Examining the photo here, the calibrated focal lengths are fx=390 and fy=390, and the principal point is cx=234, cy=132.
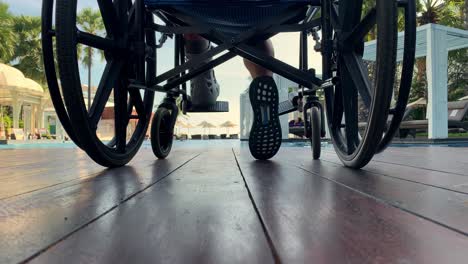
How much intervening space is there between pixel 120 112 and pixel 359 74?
0.86 meters

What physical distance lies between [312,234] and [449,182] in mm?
648

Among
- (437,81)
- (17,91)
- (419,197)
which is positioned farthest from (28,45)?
(419,197)

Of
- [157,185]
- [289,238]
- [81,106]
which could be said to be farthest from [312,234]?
[81,106]

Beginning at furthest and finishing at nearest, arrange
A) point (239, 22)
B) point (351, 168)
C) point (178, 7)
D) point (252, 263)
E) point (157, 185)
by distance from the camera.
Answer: point (239, 22) < point (178, 7) < point (351, 168) < point (157, 185) < point (252, 263)

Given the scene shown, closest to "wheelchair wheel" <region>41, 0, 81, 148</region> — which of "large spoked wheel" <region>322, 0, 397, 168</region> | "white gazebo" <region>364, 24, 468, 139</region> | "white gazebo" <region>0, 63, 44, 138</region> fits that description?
"large spoked wheel" <region>322, 0, 397, 168</region>

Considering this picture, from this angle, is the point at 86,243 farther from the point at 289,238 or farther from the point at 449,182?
the point at 449,182

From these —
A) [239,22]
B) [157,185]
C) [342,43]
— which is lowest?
[157,185]

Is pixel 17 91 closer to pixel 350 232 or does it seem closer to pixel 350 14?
pixel 350 14

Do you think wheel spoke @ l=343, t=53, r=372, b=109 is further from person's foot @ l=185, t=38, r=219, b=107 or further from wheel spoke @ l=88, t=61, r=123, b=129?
person's foot @ l=185, t=38, r=219, b=107

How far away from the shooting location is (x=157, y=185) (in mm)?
943

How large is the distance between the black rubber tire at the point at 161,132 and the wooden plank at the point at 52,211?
32.4 inches

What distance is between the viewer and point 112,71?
1342 mm

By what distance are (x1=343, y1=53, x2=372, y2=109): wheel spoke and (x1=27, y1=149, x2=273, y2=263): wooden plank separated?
2.12ft

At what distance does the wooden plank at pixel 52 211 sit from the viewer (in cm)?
44
